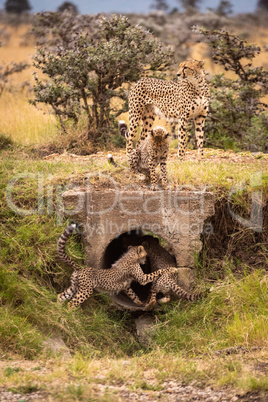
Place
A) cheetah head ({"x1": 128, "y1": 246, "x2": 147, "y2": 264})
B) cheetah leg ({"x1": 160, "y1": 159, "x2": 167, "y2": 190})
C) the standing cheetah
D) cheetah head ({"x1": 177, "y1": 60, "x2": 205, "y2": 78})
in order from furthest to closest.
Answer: cheetah head ({"x1": 177, "y1": 60, "x2": 205, "y2": 78}), the standing cheetah, cheetah leg ({"x1": 160, "y1": 159, "x2": 167, "y2": 190}), cheetah head ({"x1": 128, "y1": 246, "x2": 147, "y2": 264})

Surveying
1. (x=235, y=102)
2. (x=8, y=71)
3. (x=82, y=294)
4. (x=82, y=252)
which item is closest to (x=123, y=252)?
(x=82, y=252)

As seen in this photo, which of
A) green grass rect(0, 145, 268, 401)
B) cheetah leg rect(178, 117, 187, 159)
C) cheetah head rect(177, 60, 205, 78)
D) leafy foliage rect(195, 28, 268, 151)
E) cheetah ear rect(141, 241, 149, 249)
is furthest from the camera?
leafy foliage rect(195, 28, 268, 151)

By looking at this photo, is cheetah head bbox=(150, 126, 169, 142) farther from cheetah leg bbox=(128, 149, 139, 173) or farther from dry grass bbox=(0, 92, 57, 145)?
dry grass bbox=(0, 92, 57, 145)

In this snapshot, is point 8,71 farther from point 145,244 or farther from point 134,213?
point 134,213

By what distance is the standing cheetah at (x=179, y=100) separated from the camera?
950cm

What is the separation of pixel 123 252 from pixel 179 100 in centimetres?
270

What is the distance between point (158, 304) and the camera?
294 inches

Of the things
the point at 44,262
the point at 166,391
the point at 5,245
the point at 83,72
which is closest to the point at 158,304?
the point at 44,262

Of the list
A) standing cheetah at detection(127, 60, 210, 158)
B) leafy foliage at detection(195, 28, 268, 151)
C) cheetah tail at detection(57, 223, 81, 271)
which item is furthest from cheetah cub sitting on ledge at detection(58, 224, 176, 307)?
leafy foliage at detection(195, 28, 268, 151)

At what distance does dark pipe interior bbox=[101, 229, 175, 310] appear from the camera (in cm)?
773

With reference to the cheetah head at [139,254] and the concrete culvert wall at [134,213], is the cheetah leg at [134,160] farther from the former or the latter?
the cheetah head at [139,254]

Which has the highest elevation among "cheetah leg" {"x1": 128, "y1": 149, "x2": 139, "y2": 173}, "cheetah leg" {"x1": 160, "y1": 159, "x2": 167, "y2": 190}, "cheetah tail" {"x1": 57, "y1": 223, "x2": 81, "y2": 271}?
"cheetah leg" {"x1": 128, "y1": 149, "x2": 139, "y2": 173}

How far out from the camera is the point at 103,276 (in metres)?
7.09

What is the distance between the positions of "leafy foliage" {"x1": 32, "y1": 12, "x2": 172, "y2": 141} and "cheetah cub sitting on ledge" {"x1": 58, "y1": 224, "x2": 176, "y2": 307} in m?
4.45
